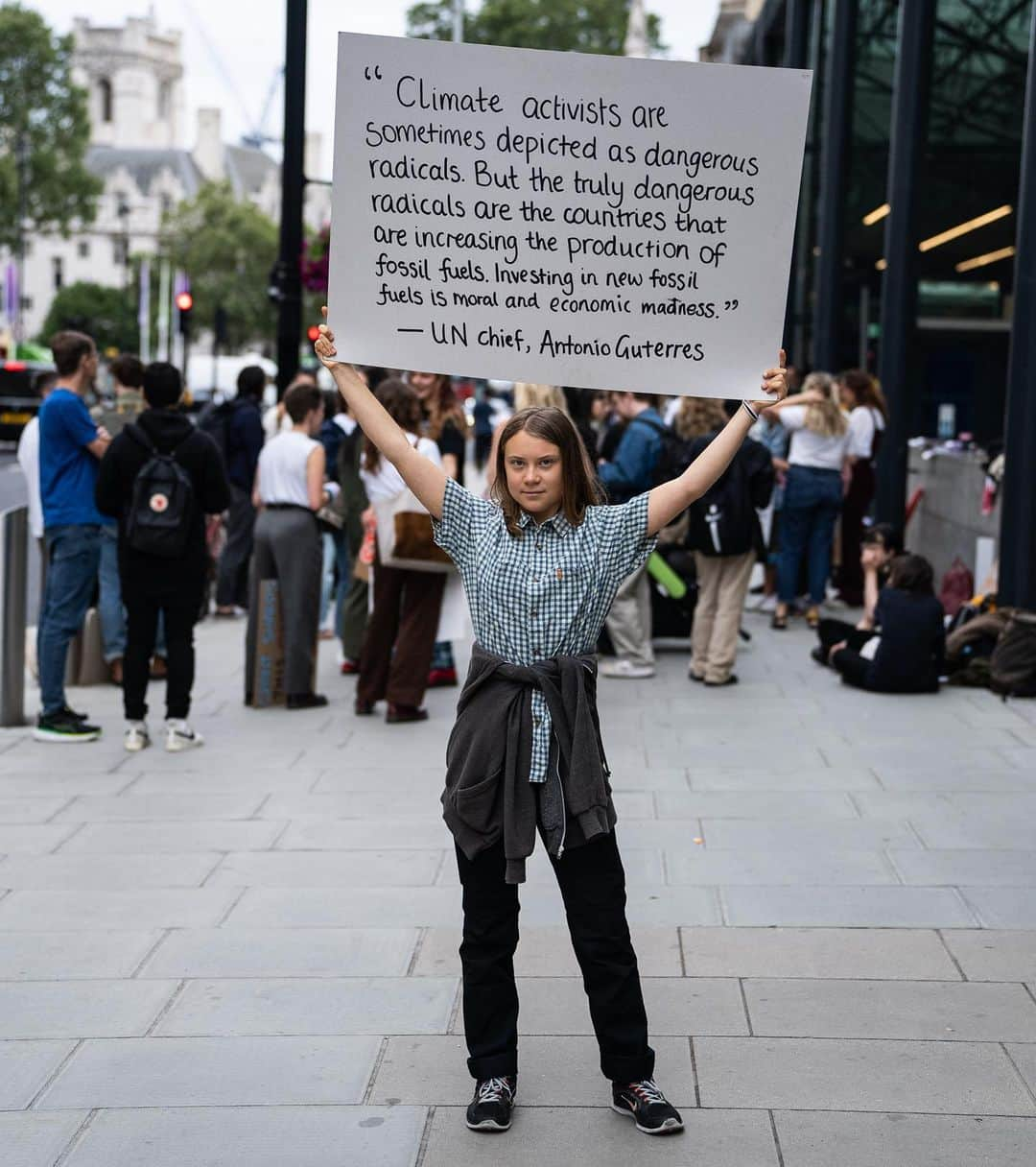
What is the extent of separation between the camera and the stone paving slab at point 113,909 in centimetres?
543

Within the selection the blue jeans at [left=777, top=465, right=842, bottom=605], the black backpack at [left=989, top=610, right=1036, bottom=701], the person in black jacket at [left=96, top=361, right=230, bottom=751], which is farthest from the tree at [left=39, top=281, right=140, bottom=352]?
the person in black jacket at [left=96, top=361, right=230, bottom=751]

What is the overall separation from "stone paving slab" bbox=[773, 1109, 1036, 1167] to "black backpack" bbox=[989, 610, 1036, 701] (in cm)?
571

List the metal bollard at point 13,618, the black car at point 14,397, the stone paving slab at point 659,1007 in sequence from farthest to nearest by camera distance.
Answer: the black car at point 14,397, the metal bollard at point 13,618, the stone paving slab at point 659,1007

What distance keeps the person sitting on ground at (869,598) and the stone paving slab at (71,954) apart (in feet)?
18.7

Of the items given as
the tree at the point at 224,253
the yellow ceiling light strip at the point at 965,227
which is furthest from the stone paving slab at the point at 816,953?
the tree at the point at 224,253

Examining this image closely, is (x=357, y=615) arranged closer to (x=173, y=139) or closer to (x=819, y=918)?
(x=819, y=918)

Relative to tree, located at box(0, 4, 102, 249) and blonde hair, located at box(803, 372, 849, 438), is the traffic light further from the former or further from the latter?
tree, located at box(0, 4, 102, 249)

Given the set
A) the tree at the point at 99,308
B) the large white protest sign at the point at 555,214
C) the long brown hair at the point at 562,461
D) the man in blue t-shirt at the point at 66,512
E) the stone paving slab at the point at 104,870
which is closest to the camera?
the long brown hair at the point at 562,461

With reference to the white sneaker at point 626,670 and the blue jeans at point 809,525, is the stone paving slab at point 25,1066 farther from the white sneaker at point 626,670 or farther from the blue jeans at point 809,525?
the blue jeans at point 809,525

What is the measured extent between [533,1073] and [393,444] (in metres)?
1.60

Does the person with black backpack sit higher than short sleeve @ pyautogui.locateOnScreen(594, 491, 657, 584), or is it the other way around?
short sleeve @ pyautogui.locateOnScreen(594, 491, 657, 584)

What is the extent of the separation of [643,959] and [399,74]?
2.63 meters

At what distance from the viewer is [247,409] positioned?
1268cm

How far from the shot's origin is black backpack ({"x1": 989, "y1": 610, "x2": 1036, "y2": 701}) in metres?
9.30
